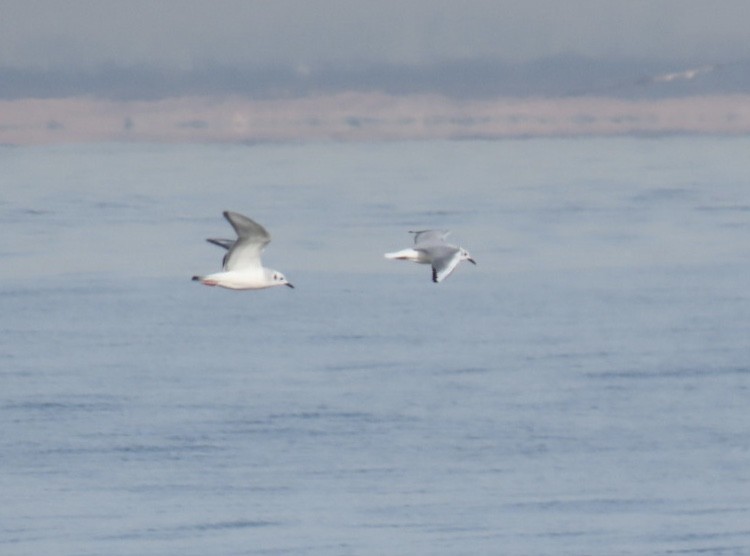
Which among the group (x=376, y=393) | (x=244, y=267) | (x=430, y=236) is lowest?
(x=244, y=267)

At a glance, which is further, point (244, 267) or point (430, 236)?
point (430, 236)

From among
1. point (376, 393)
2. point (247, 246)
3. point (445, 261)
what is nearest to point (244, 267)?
point (247, 246)

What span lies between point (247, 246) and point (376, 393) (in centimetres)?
1564

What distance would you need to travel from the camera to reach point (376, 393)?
37906 millimetres

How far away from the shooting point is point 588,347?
4303cm

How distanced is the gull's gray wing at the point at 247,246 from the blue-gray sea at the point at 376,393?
6182 mm

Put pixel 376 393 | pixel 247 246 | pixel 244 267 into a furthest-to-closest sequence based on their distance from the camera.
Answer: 1. pixel 376 393
2. pixel 244 267
3. pixel 247 246

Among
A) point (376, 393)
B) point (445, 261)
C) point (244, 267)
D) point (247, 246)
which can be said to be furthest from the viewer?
point (376, 393)

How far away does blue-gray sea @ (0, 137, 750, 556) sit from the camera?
96.0ft

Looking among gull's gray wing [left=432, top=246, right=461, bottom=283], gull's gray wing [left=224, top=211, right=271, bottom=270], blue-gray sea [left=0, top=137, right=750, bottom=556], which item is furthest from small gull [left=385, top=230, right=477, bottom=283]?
blue-gray sea [left=0, top=137, right=750, bottom=556]

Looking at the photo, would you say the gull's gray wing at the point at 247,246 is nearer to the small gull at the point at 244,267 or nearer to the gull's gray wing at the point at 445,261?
the small gull at the point at 244,267

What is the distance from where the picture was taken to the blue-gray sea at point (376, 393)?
1152 inches

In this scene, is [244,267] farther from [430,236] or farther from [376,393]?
[376,393]

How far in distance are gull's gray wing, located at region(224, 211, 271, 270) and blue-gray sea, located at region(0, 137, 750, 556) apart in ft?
20.3
